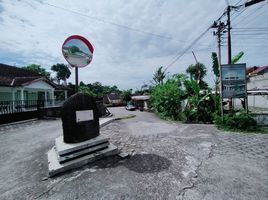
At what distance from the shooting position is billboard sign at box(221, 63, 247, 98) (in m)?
7.30

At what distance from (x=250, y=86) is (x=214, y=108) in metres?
15.6

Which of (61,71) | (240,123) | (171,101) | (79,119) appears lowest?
(240,123)

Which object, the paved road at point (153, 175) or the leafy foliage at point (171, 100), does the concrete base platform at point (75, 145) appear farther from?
the leafy foliage at point (171, 100)

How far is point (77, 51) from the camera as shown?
385cm

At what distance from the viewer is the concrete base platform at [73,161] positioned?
2.97 meters

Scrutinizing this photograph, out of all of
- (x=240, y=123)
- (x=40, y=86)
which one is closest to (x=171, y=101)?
(x=240, y=123)

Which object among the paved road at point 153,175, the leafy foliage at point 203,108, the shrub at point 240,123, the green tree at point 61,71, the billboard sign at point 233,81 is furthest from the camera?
the green tree at point 61,71

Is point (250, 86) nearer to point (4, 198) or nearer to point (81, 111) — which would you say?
point (81, 111)

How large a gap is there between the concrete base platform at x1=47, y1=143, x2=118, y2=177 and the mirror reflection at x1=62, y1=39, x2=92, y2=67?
8.19 feet

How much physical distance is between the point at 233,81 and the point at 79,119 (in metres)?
7.92

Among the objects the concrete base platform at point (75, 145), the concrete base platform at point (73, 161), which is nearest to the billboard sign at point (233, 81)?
the concrete base platform at point (73, 161)

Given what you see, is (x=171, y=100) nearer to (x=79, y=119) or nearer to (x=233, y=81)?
(x=233, y=81)

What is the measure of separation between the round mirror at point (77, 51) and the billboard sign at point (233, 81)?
702 cm

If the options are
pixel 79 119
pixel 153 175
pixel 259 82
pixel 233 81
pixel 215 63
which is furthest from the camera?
pixel 259 82
